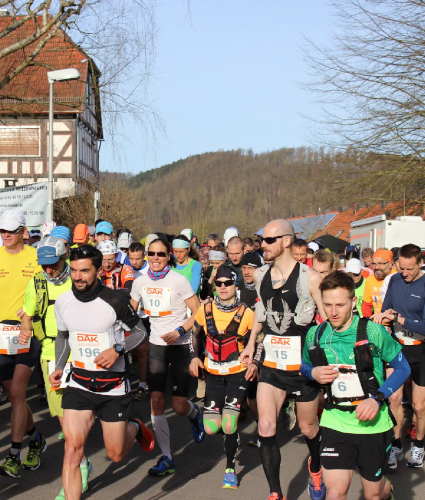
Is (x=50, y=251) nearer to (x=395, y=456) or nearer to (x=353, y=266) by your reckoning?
(x=395, y=456)

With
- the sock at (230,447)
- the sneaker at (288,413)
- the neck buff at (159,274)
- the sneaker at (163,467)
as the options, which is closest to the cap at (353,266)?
the sneaker at (288,413)

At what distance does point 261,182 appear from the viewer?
391 feet

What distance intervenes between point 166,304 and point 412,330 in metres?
2.34

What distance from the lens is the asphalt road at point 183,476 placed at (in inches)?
227

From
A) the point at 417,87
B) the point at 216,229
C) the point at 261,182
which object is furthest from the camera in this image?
the point at 261,182

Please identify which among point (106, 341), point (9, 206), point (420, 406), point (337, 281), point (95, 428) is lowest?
point (95, 428)

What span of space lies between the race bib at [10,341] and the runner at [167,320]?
1.23 meters

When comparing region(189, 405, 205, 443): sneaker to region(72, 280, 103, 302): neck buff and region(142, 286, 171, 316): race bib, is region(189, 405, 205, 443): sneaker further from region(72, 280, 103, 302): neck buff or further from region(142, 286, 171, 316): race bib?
region(72, 280, 103, 302): neck buff

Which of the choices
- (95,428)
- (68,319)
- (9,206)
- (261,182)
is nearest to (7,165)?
(9,206)

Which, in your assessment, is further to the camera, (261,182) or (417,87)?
(261,182)

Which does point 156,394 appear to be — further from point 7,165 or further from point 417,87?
point 7,165

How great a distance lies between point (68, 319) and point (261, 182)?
115010 mm

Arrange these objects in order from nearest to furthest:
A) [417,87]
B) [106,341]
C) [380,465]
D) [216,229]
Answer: [380,465] → [106,341] → [417,87] → [216,229]

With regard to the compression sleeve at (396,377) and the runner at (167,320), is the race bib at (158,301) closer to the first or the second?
the runner at (167,320)
